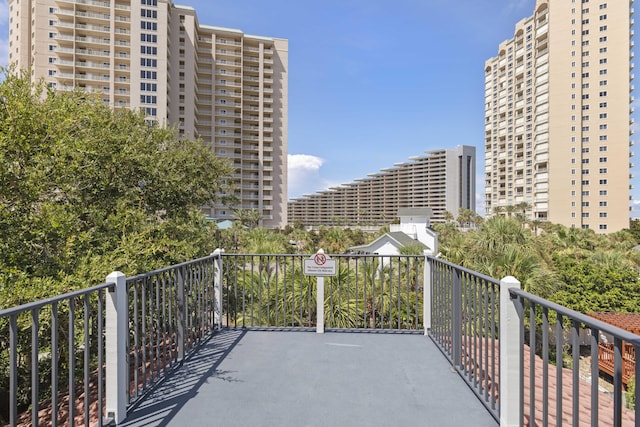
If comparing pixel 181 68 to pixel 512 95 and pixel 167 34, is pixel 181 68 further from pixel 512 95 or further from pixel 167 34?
pixel 512 95

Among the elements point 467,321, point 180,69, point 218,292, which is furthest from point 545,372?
point 180,69

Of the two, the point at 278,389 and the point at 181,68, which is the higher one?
the point at 181,68

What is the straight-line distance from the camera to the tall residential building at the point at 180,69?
135ft

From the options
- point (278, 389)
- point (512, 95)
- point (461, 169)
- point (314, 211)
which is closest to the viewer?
point (278, 389)

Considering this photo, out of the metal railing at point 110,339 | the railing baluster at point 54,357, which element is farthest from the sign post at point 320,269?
the railing baluster at point 54,357

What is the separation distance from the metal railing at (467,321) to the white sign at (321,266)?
1204mm

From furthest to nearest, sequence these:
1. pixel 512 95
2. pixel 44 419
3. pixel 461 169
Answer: pixel 461 169, pixel 512 95, pixel 44 419

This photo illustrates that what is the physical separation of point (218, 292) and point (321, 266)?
144 cm

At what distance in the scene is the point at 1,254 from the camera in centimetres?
441

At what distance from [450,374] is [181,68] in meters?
53.5

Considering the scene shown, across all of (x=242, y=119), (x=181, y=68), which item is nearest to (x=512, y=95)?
(x=242, y=119)

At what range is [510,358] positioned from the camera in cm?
214

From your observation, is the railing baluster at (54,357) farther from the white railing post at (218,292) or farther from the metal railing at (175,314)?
the white railing post at (218,292)

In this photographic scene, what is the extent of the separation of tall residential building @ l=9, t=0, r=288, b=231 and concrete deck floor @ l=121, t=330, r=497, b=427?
34227 mm
